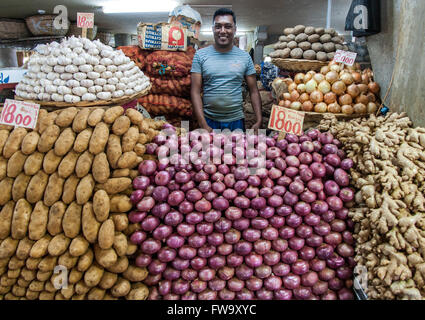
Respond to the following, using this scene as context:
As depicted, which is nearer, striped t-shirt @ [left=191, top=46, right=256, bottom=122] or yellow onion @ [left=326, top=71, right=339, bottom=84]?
yellow onion @ [left=326, top=71, right=339, bottom=84]

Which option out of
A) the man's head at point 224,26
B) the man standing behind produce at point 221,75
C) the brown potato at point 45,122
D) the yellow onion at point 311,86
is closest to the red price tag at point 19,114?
the brown potato at point 45,122

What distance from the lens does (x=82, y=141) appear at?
4.91 ft

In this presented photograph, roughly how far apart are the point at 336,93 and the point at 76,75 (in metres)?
2.22

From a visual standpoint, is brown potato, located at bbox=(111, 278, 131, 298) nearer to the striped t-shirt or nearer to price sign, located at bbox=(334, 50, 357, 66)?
the striped t-shirt

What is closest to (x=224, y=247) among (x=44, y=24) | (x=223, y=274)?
(x=223, y=274)

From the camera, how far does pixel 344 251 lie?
59.1 inches

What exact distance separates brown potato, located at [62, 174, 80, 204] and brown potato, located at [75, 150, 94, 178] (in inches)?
1.7

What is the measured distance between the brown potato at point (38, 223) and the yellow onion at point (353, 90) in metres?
2.44

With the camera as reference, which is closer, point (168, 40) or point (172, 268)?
point (172, 268)

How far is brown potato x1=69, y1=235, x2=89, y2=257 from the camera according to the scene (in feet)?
4.50

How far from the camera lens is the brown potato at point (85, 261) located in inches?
54.4

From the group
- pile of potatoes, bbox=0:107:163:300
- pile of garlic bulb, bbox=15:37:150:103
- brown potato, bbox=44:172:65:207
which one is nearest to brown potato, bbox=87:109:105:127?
pile of potatoes, bbox=0:107:163:300

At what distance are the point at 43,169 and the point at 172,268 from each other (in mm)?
854

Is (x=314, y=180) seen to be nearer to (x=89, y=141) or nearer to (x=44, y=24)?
(x=89, y=141)
